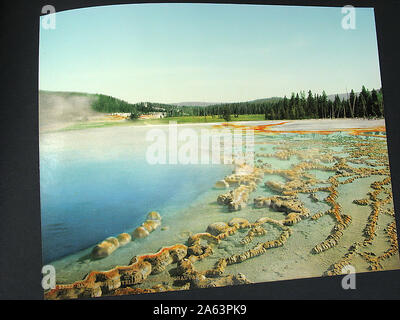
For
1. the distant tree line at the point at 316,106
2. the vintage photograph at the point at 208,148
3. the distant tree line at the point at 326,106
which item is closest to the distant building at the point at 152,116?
the vintage photograph at the point at 208,148

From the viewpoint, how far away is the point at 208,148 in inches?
128

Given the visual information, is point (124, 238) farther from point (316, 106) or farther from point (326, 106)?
point (326, 106)

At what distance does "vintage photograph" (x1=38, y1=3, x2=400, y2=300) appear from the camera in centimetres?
290

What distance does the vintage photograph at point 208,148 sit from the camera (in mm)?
2898

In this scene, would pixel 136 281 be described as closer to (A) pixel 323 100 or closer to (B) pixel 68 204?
(B) pixel 68 204

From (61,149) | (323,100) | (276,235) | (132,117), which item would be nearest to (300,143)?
(323,100)

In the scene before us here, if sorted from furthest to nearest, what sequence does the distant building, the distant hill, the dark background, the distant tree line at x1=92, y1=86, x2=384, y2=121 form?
the distant tree line at x1=92, y1=86, x2=384, y2=121 → the distant building → the distant hill → the dark background

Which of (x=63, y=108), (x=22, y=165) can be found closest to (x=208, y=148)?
(x=63, y=108)

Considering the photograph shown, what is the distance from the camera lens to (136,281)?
9.33 ft

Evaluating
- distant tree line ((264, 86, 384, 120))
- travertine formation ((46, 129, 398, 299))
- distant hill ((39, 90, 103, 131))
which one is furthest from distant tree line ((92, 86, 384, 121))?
distant hill ((39, 90, 103, 131))

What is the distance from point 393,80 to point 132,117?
3.04 meters

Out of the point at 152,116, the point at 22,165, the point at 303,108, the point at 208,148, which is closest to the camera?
the point at 22,165

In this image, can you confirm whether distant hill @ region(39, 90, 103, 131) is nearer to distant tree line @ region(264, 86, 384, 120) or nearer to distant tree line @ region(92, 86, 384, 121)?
distant tree line @ region(92, 86, 384, 121)

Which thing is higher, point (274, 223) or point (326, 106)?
point (326, 106)
